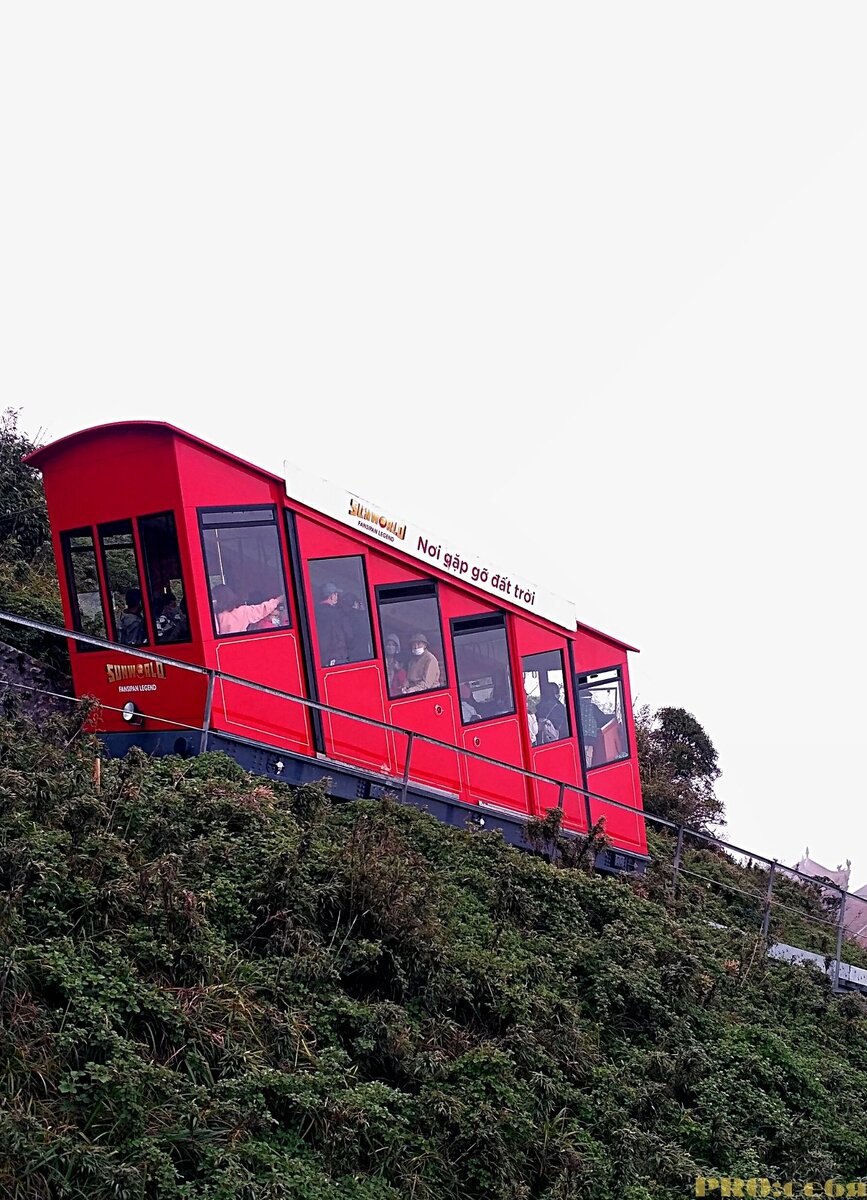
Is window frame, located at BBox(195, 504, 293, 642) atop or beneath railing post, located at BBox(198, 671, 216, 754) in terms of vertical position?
Result: atop

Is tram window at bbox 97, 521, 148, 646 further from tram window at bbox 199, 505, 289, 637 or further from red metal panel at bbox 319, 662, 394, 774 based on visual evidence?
red metal panel at bbox 319, 662, 394, 774

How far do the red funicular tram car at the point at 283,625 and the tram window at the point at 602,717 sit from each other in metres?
1.50

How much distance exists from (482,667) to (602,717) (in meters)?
2.84

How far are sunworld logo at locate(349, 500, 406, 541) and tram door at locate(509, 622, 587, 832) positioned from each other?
2.53 m

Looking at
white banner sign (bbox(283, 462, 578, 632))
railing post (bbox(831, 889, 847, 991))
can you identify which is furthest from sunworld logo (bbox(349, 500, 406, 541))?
railing post (bbox(831, 889, 847, 991))

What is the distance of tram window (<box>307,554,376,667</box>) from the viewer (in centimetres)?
1394

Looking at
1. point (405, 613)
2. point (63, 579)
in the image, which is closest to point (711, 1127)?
point (405, 613)

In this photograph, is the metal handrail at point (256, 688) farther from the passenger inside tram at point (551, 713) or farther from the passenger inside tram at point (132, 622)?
the passenger inside tram at point (551, 713)

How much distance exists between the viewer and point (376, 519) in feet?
48.3

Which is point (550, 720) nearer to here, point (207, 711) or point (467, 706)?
point (467, 706)

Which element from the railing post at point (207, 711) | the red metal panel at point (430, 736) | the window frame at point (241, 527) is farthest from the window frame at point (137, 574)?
the red metal panel at point (430, 736)

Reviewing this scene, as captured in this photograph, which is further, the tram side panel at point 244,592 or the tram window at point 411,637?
the tram window at point 411,637

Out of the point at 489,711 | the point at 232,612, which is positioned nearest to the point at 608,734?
the point at 489,711

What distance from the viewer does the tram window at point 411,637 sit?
→ 48.5 feet
